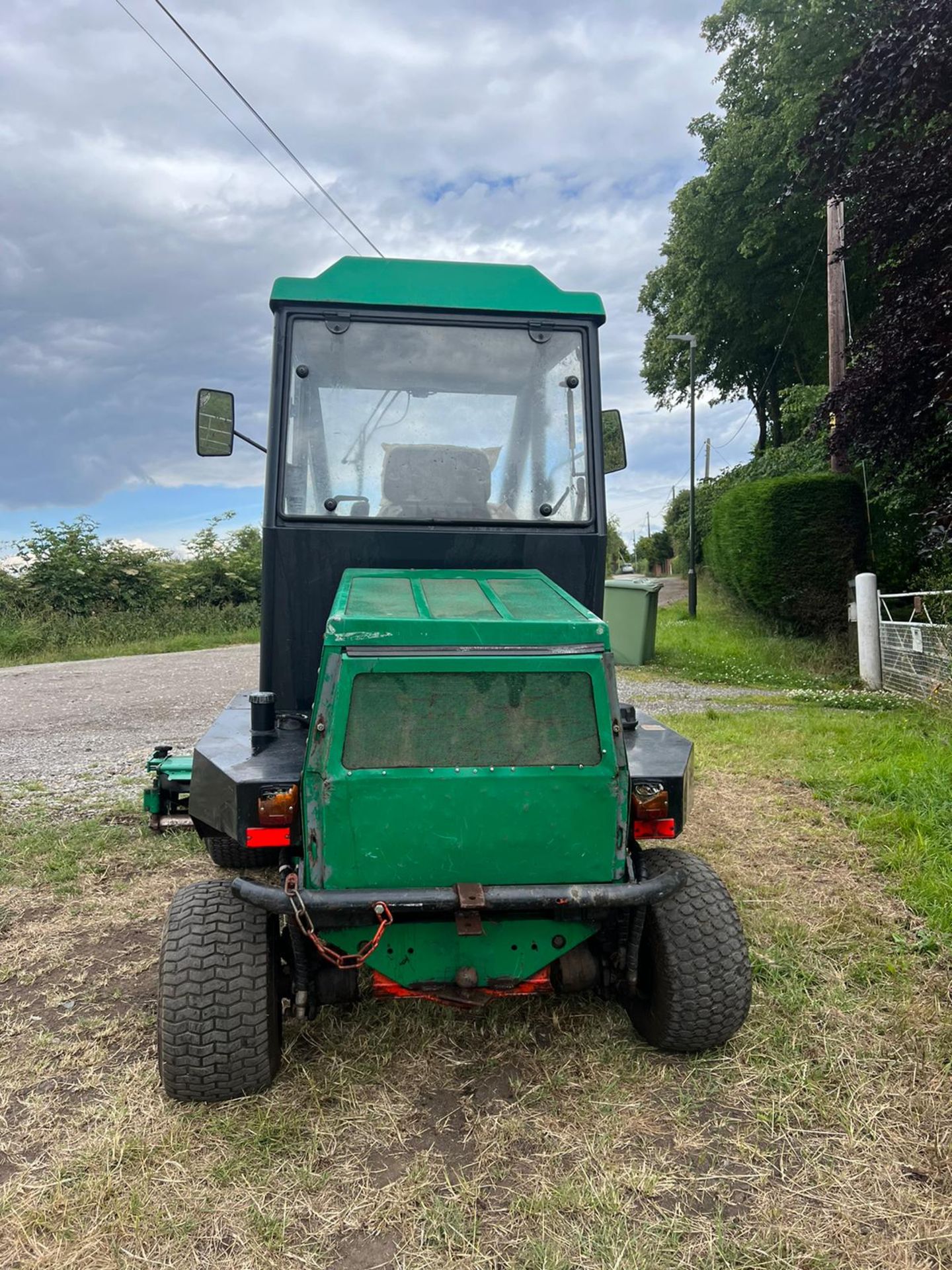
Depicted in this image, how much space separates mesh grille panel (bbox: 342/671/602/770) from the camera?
8.48ft

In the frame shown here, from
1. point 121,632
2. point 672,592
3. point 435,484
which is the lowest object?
point 121,632

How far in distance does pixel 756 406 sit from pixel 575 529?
30419mm

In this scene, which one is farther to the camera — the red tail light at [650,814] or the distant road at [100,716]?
the distant road at [100,716]

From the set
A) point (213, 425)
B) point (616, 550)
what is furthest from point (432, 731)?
point (616, 550)

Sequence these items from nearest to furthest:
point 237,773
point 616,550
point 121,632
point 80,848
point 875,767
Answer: point 237,773 → point 80,848 → point 875,767 → point 121,632 → point 616,550

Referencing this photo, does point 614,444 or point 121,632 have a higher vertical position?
point 614,444

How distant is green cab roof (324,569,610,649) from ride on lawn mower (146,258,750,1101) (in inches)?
0.4

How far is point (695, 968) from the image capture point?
285 centimetres

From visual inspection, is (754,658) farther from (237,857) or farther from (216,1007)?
(216,1007)

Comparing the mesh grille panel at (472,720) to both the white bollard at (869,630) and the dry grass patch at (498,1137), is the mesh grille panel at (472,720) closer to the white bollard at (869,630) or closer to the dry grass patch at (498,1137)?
the dry grass patch at (498,1137)

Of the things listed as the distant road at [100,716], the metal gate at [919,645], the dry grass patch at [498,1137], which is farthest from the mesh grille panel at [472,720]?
the metal gate at [919,645]

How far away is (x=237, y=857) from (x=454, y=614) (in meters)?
2.43

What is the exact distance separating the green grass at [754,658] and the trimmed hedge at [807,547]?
466 millimetres

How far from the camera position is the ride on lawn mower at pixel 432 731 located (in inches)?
102
